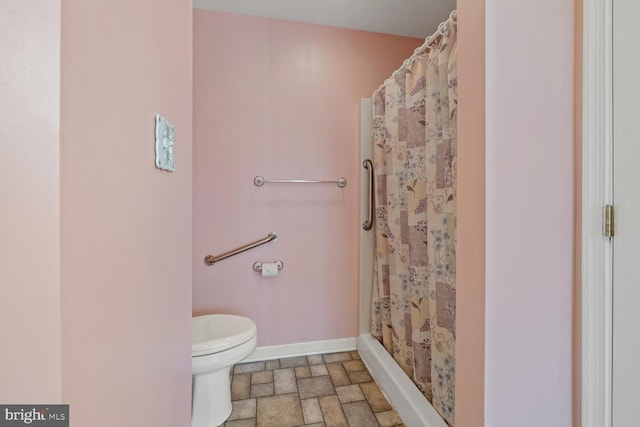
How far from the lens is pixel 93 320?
1.38 ft

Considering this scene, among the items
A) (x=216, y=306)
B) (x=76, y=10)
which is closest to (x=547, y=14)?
(x=76, y=10)

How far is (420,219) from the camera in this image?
1.49 meters

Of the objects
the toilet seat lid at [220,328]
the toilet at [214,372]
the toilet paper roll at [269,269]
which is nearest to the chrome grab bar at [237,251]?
the toilet paper roll at [269,269]

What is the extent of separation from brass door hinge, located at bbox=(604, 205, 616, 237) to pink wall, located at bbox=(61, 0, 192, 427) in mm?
1235

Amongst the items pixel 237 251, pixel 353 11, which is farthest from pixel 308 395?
pixel 353 11

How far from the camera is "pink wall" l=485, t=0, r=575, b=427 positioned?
2.77 ft

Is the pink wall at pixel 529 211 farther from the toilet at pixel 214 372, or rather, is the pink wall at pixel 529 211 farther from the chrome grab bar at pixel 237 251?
the chrome grab bar at pixel 237 251

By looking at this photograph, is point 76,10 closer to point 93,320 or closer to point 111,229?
point 111,229

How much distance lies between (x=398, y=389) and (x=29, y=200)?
5.41ft

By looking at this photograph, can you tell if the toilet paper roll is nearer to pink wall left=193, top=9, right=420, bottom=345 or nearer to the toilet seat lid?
pink wall left=193, top=9, right=420, bottom=345

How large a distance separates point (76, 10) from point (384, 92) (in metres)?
1.78

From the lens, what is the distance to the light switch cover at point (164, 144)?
2.20 ft

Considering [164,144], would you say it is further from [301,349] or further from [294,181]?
[301,349]

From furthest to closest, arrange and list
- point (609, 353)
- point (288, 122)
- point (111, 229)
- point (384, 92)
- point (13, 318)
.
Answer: point (288, 122) → point (384, 92) → point (609, 353) → point (111, 229) → point (13, 318)
